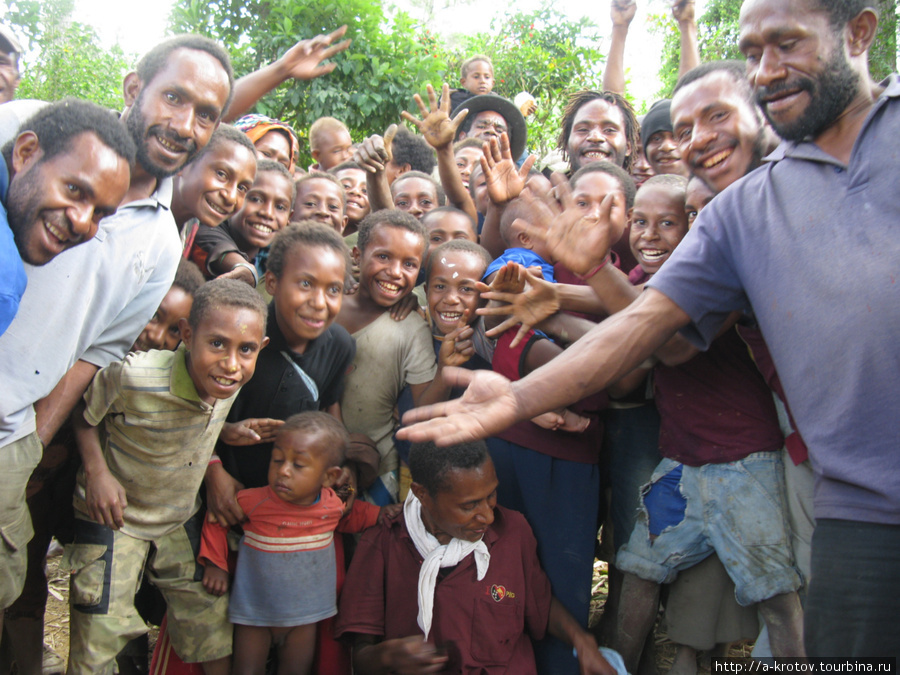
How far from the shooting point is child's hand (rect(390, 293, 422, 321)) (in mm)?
3172

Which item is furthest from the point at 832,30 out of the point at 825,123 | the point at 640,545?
the point at 640,545

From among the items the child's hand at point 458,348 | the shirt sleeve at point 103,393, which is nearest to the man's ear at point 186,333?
Answer: the shirt sleeve at point 103,393

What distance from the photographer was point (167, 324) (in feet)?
9.12

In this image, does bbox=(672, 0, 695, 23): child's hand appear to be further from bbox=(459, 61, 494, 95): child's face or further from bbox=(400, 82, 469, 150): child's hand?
bbox=(459, 61, 494, 95): child's face

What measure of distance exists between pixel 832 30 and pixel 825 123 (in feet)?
0.85

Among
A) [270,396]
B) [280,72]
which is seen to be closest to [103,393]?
[270,396]

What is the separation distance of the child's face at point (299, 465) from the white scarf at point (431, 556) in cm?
41

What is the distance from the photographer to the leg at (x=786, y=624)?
7.04 feet

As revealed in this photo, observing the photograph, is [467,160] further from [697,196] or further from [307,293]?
[697,196]

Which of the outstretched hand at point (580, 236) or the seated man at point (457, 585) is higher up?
the outstretched hand at point (580, 236)

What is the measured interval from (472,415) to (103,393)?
149cm

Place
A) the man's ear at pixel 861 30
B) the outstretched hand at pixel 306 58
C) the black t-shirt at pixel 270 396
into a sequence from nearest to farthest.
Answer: the man's ear at pixel 861 30 < the black t-shirt at pixel 270 396 < the outstretched hand at pixel 306 58

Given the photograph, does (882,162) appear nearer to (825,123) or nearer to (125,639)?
(825,123)

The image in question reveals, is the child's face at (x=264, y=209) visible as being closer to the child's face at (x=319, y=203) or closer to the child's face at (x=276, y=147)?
the child's face at (x=319, y=203)
